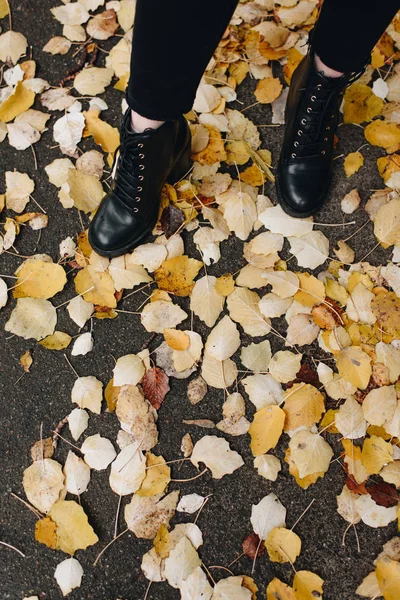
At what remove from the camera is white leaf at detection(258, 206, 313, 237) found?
1407 millimetres

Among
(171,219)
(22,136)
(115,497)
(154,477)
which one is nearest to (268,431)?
(154,477)

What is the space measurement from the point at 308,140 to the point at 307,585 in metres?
1.07

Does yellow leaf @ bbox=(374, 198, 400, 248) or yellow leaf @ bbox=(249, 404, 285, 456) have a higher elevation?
yellow leaf @ bbox=(374, 198, 400, 248)

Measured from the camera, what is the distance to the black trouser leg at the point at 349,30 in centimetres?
97

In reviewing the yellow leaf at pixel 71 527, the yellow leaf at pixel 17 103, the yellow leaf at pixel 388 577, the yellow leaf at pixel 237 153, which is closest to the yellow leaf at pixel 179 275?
the yellow leaf at pixel 237 153

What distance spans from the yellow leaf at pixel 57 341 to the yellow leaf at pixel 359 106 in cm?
103

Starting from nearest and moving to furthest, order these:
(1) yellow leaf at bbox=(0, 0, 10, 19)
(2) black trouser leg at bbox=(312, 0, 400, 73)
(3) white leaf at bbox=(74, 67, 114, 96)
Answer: (2) black trouser leg at bbox=(312, 0, 400, 73) < (3) white leaf at bbox=(74, 67, 114, 96) < (1) yellow leaf at bbox=(0, 0, 10, 19)

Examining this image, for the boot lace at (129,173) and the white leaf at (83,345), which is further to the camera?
the white leaf at (83,345)

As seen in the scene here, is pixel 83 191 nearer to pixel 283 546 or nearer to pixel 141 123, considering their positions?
pixel 141 123

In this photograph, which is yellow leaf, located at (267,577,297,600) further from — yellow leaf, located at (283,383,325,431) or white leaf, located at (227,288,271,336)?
white leaf, located at (227,288,271,336)

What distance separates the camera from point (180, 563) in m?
1.16

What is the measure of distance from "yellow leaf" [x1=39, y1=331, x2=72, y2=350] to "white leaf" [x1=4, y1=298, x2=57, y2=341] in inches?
0.5

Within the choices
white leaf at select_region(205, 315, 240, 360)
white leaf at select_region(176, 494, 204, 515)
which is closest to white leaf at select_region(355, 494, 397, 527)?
white leaf at select_region(176, 494, 204, 515)

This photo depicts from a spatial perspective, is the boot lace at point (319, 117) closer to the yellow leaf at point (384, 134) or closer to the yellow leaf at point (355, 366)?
the yellow leaf at point (384, 134)
